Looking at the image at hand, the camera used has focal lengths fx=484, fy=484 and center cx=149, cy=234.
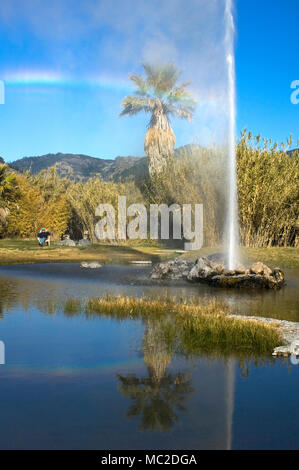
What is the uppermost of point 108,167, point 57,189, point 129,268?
point 108,167

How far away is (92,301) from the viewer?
10719mm

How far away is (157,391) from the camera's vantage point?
5137 millimetres

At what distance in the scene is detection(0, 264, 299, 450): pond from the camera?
410cm

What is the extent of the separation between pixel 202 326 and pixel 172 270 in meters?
8.58

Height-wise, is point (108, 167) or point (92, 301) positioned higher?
point (108, 167)

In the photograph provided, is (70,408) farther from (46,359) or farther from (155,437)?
(46,359)

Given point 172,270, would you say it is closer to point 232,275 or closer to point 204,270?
point 204,270

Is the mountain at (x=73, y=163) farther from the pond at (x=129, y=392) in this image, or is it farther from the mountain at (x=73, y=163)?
the pond at (x=129, y=392)

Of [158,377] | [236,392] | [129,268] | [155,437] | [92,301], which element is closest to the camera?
[155,437]

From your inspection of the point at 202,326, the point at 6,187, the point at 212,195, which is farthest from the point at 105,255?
the point at 202,326

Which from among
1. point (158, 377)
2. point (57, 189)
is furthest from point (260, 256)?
point (57, 189)

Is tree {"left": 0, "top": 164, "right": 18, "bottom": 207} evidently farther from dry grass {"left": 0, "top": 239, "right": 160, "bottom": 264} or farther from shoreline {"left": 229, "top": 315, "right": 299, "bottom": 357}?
shoreline {"left": 229, "top": 315, "right": 299, "bottom": 357}

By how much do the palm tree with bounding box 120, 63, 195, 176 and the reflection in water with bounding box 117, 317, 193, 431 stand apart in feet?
129
